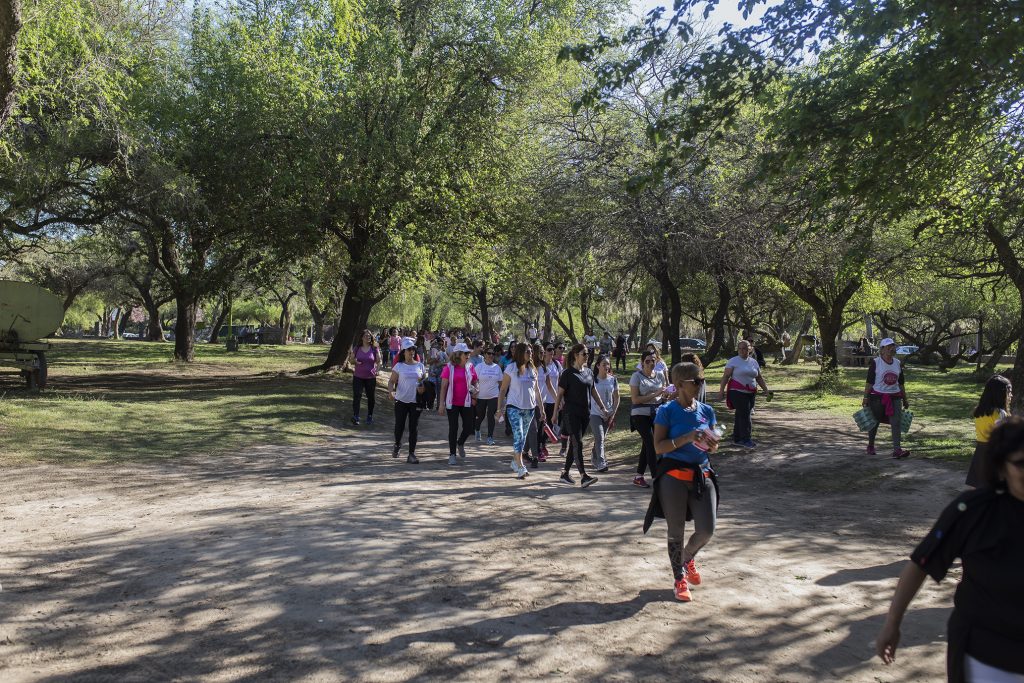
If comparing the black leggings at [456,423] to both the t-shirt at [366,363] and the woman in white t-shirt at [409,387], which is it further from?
the t-shirt at [366,363]

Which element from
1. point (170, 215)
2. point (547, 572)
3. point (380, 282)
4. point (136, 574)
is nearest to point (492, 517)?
point (547, 572)

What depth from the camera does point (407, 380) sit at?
485 inches

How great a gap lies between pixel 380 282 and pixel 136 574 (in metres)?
17.1

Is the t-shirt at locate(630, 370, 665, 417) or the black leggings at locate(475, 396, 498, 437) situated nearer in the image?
the t-shirt at locate(630, 370, 665, 417)

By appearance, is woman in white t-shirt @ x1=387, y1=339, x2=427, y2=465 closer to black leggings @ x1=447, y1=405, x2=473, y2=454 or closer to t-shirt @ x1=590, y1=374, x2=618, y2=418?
black leggings @ x1=447, y1=405, x2=473, y2=454

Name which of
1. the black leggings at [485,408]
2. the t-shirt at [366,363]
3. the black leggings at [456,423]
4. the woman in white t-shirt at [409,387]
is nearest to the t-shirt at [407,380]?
the woman in white t-shirt at [409,387]

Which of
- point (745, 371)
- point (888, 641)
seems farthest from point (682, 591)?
point (745, 371)

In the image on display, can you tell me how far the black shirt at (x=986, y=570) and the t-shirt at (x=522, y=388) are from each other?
8.80 metres

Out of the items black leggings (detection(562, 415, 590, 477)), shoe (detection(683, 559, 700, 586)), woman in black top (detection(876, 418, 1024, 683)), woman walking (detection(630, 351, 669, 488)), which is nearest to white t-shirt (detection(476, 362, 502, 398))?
black leggings (detection(562, 415, 590, 477))

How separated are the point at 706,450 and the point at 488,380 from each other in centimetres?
840

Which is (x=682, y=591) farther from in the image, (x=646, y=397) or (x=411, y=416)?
(x=411, y=416)

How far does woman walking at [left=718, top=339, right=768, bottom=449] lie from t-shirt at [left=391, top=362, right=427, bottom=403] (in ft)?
15.1

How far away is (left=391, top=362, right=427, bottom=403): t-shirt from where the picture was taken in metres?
12.3

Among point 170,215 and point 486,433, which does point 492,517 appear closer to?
point 486,433
